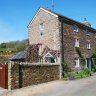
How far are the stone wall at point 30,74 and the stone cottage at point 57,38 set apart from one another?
14.2ft

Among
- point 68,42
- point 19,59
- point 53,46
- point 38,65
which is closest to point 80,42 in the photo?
point 68,42

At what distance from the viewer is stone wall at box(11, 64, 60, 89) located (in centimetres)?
2141

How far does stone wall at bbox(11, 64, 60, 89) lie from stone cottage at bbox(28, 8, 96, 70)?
4.34m

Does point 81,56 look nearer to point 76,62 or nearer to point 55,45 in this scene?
point 76,62

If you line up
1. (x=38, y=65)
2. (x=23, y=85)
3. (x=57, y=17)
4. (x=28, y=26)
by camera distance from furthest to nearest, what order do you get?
1. (x=28, y=26)
2. (x=57, y=17)
3. (x=38, y=65)
4. (x=23, y=85)

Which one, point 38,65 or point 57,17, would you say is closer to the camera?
point 38,65

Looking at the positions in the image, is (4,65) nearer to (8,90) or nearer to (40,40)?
(8,90)

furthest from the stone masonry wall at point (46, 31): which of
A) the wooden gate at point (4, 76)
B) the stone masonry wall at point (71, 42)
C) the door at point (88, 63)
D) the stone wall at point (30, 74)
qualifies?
the wooden gate at point (4, 76)

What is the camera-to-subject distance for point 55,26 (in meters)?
31.2

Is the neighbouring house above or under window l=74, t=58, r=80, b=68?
above

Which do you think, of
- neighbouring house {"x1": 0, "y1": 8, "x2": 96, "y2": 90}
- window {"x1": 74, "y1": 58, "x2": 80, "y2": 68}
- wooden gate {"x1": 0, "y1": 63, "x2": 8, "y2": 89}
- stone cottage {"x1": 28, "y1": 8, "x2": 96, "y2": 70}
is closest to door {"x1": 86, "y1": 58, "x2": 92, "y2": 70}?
neighbouring house {"x1": 0, "y1": 8, "x2": 96, "y2": 90}

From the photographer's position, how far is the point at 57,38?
102ft

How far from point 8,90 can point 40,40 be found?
46.5ft

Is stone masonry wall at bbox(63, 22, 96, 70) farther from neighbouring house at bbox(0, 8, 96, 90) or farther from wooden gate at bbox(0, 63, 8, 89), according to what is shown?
wooden gate at bbox(0, 63, 8, 89)
